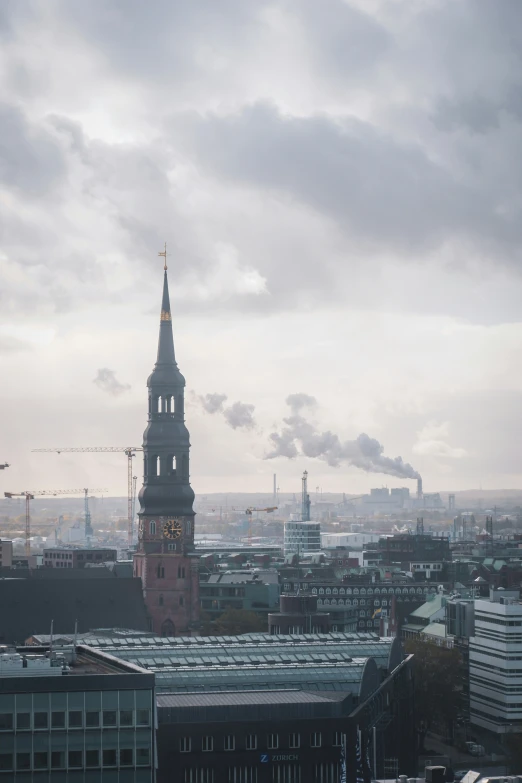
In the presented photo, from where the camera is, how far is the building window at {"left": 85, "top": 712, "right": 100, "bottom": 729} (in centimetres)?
5747

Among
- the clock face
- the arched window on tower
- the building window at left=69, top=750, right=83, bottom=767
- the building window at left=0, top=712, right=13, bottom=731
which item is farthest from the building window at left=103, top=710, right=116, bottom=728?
the clock face

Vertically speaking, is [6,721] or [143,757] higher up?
[6,721]

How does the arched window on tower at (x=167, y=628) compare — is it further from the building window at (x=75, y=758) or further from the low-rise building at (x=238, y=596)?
the building window at (x=75, y=758)

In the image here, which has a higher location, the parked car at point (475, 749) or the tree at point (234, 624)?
the tree at point (234, 624)

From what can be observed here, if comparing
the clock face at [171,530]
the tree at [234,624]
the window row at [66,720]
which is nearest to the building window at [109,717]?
the window row at [66,720]

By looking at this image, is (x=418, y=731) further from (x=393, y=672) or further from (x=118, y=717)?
(x=118, y=717)

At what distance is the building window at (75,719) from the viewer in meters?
57.4

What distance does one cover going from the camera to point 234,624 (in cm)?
14162

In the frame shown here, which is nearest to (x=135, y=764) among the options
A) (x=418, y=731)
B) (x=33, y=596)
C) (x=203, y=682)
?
(x=203, y=682)

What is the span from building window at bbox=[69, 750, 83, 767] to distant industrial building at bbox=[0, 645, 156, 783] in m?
0.03

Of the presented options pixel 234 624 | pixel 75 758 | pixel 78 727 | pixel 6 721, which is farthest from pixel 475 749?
pixel 6 721

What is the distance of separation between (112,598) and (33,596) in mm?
6475

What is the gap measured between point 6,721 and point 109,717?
3537 millimetres

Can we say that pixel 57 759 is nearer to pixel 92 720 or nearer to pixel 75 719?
pixel 75 719
